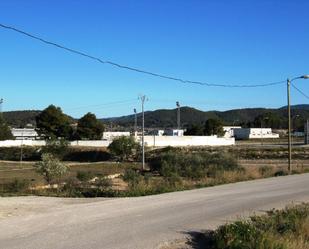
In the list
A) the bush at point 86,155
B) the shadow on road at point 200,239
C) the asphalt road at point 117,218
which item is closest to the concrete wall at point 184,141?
the bush at point 86,155

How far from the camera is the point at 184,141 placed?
13950cm

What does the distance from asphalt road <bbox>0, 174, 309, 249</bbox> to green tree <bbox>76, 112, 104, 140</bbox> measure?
130459 mm

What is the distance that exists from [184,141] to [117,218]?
125m

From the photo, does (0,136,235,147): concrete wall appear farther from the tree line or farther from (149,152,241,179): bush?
(149,152,241,179): bush

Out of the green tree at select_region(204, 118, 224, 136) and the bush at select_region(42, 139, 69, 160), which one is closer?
the bush at select_region(42, 139, 69, 160)

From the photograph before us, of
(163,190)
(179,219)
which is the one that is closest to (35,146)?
(163,190)

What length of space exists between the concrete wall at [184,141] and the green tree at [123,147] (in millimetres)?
23499

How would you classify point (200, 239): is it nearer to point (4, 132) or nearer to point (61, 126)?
point (61, 126)

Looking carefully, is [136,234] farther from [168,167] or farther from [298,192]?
[168,167]

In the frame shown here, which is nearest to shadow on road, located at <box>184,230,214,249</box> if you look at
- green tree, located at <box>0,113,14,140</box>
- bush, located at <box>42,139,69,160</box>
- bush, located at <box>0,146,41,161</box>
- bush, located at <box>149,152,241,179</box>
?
bush, located at <box>149,152,241,179</box>

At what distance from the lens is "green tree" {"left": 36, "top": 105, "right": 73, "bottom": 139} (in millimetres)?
151125

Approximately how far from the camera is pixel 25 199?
1945cm

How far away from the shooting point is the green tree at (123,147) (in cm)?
10625

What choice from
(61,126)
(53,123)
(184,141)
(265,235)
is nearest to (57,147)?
(184,141)
